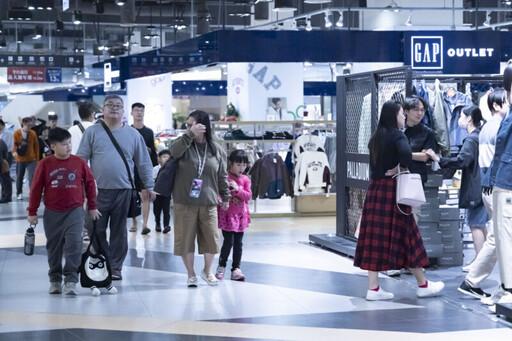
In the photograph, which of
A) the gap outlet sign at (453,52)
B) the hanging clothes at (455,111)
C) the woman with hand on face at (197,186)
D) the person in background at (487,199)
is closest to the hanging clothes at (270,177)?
the gap outlet sign at (453,52)

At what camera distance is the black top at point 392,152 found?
6.70 meters

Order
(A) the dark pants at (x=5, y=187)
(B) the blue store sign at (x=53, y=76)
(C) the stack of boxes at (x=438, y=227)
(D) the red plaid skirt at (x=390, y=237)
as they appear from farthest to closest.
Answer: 1. (B) the blue store sign at (x=53, y=76)
2. (A) the dark pants at (x=5, y=187)
3. (C) the stack of boxes at (x=438, y=227)
4. (D) the red plaid skirt at (x=390, y=237)

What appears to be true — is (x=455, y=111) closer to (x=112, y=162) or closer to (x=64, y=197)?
(x=112, y=162)

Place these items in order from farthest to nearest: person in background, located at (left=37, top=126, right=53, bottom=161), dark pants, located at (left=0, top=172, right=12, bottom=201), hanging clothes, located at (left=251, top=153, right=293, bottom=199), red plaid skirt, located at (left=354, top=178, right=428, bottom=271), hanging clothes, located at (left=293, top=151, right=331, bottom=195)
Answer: person in background, located at (left=37, top=126, right=53, bottom=161), dark pants, located at (left=0, top=172, right=12, bottom=201), hanging clothes, located at (left=293, top=151, right=331, bottom=195), hanging clothes, located at (left=251, top=153, right=293, bottom=199), red plaid skirt, located at (left=354, top=178, right=428, bottom=271)

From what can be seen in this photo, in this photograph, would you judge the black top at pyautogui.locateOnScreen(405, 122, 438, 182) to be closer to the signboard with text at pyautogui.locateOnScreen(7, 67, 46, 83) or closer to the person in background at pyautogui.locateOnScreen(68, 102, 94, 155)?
the person in background at pyautogui.locateOnScreen(68, 102, 94, 155)

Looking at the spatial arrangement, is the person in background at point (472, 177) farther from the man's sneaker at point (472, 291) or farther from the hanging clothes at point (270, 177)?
the hanging clothes at point (270, 177)

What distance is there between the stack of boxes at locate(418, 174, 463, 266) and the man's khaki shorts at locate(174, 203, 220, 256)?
82.8 inches

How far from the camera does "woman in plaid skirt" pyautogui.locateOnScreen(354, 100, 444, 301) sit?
22.1ft

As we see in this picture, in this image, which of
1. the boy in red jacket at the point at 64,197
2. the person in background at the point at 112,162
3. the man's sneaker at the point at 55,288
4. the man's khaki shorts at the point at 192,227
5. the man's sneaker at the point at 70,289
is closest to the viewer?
the boy in red jacket at the point at 64,197

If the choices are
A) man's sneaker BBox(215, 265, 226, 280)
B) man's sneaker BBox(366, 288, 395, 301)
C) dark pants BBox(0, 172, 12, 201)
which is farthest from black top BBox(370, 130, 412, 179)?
dark pants BBox(0, 172, 12, 201)

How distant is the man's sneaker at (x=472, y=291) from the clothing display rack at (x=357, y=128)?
1455 mm

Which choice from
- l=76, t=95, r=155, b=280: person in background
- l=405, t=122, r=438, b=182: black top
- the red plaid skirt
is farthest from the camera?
l=405, t=122, r=438, b=182: black top

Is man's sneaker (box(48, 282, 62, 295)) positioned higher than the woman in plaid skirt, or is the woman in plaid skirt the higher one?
the woman in plaid skirt

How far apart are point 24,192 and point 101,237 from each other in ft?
41.5
